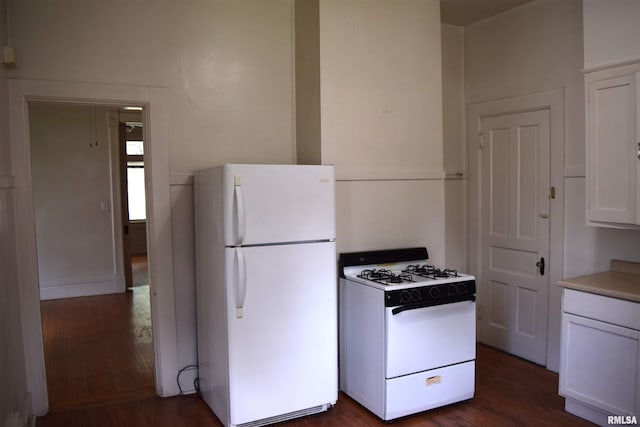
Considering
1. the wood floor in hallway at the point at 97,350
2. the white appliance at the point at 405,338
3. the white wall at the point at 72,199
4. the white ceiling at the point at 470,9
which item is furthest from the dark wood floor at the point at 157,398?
the white ceiling at the point at 470,9

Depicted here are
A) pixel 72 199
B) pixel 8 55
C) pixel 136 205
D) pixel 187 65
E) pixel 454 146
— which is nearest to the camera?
pixel 8 55

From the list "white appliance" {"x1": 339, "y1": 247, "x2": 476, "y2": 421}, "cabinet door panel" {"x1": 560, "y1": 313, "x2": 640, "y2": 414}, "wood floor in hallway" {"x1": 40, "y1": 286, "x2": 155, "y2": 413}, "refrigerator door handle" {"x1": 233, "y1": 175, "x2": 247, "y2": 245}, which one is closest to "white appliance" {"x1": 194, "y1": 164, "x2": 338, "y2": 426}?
"refrigerator door handle" {"x1": 233, "y1": 175, "x2": 247, "y2": 245}

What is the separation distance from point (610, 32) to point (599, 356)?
1914 mm

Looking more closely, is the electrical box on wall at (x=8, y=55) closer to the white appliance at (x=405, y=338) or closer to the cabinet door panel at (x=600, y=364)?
the white appliance at (x=405, y=338)

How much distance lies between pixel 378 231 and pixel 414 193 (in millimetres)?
422

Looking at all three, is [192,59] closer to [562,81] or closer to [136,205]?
[562,81]

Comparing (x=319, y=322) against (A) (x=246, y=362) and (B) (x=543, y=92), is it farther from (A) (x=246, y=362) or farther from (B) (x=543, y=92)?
(B) (x=543, y=92)

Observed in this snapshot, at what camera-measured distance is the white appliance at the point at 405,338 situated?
119 inches

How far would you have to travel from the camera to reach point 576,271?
363cm

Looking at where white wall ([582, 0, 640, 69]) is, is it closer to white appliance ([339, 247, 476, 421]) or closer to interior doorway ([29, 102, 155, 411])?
white appliance ([339, 247, 476, 421])

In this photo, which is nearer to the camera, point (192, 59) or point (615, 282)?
point (615, 282)

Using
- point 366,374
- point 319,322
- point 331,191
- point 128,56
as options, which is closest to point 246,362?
point 319,322

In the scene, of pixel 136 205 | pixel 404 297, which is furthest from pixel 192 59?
pixel 136 205

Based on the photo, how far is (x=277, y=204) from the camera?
295 cm
